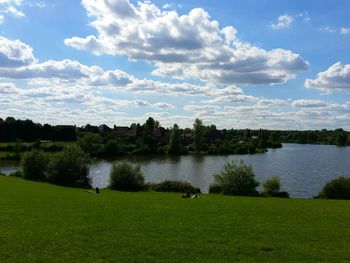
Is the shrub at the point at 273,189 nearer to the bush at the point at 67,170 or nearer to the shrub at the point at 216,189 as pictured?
the shrub at the point at 216,189

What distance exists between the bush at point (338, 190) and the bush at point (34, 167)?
125ft

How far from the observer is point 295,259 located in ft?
45.2

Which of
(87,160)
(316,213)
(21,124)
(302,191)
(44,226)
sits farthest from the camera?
(21,124)

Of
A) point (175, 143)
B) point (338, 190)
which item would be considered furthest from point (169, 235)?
point (175, 143)

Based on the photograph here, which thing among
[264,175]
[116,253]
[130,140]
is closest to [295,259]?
[116,253]

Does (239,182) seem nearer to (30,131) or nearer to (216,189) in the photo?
(216,189)

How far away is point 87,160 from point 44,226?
42274 millimetres

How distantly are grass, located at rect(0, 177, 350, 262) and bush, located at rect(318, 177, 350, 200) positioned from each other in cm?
2265

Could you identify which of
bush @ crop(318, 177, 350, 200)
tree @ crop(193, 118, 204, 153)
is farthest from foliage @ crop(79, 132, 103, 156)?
bush @ crop(318, 177, 350, 200)

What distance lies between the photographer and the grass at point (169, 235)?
13.8 m

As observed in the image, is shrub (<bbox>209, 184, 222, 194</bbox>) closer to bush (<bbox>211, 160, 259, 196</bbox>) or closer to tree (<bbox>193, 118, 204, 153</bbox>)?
bush (<bbox>211, 160, 259, 196</bbox>)

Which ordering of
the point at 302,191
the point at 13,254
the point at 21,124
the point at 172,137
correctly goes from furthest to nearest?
the point at 21,124 → the point at 172,137 → the point at 302,191 → the point at 13,254

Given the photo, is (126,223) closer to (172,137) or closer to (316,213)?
(316,213)

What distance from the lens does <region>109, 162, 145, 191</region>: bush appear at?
51.1 meters
